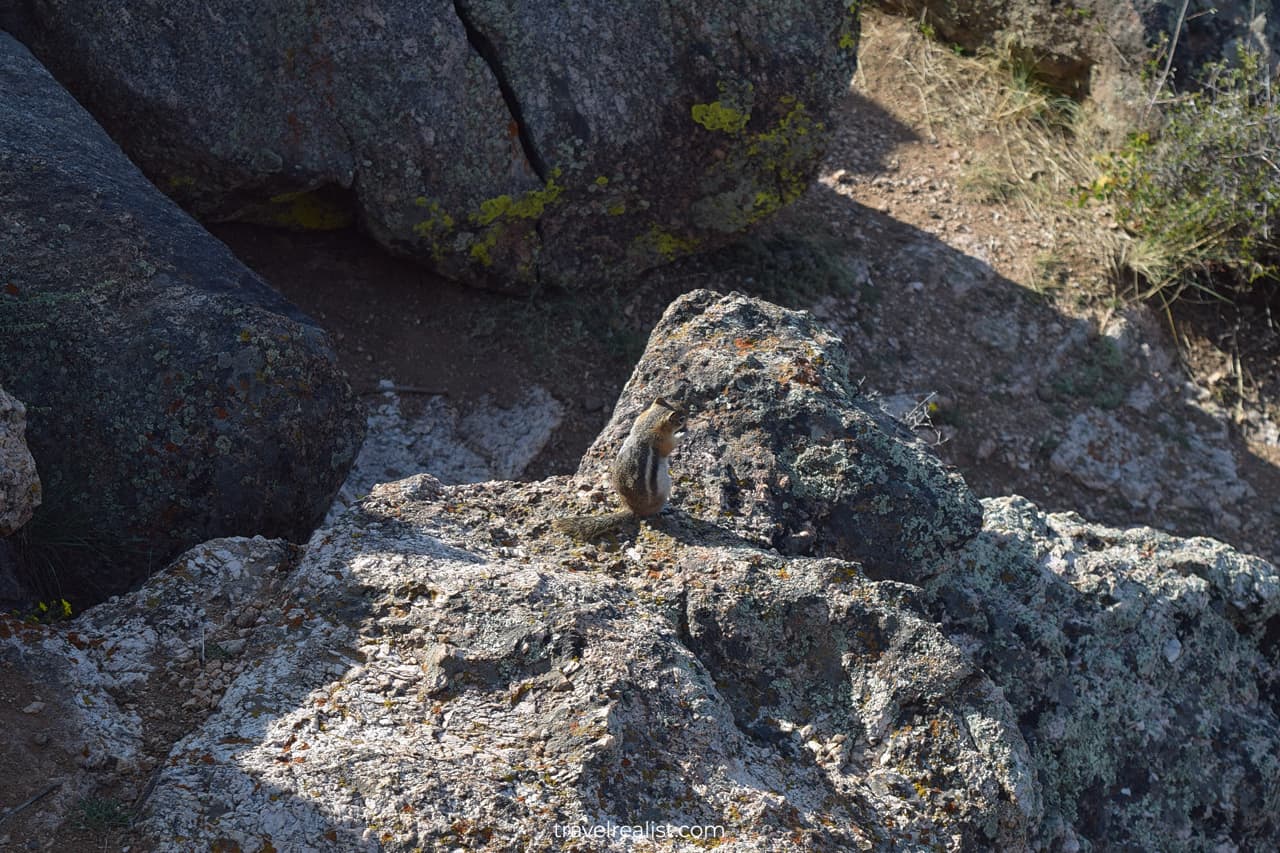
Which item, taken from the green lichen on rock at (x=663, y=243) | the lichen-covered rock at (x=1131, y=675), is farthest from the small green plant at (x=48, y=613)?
the green lichen on rock at (x=663, y=243)

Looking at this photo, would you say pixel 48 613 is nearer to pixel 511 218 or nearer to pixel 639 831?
pixel 639 831

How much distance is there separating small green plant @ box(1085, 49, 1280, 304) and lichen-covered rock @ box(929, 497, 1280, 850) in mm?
3893

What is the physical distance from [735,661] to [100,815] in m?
1.76

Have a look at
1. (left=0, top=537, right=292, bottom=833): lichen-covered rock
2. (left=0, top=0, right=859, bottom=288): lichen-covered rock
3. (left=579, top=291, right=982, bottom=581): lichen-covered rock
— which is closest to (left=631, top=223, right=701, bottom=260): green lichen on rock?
(left=0, top=0, right=859, bottom=288): lichen-covered rock

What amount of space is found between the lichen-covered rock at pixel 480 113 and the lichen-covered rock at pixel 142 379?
1065 mm

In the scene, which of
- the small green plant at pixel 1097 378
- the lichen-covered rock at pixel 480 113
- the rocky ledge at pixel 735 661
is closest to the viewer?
the rocky ledge at pixel 735 661

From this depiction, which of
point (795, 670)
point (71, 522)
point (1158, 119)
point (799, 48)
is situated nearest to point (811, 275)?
point (799, 48)

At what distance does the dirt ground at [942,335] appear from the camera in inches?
257

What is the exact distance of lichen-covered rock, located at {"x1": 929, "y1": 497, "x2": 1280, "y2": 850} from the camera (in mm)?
3832

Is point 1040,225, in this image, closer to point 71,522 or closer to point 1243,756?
point 1243,756

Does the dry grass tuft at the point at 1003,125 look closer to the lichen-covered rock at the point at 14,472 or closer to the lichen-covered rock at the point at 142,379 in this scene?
the lichen-covered rock at the point at 142,379

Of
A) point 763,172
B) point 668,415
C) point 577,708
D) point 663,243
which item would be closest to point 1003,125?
point 763,172

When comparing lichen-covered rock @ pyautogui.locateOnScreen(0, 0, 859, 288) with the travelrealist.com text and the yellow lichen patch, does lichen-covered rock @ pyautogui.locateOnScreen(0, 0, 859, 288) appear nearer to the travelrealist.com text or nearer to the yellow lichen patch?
the yellow lichen patch

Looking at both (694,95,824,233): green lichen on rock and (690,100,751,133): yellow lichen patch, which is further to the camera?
(694,95,824,233): green lichen on rock
